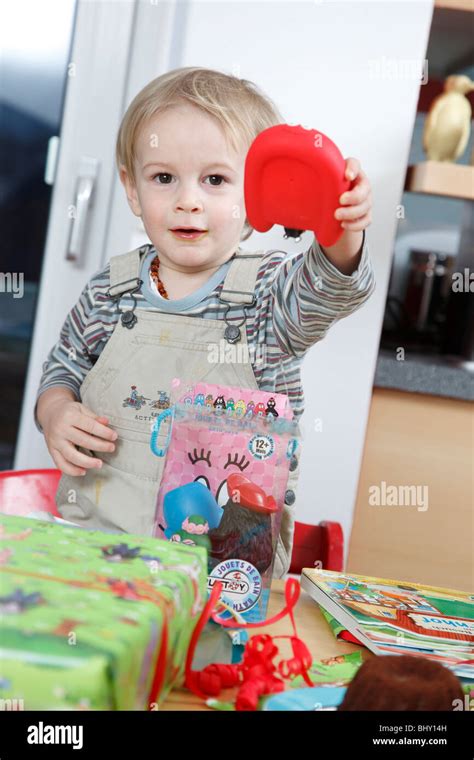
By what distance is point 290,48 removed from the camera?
140 centimetres

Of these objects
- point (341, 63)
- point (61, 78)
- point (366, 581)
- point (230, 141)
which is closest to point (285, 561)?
point (366, 581)

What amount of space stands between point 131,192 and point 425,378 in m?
0.64

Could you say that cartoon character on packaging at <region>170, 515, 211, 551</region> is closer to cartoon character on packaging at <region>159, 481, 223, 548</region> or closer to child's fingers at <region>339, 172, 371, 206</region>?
cartoon character on packaging at <region>159, 481, 223, 548</region>

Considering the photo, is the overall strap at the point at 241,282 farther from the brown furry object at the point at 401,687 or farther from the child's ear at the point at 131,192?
the brown furry object at the point at 401,687

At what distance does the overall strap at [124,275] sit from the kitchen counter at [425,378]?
58 cm

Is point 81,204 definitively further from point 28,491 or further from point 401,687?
point 401,687

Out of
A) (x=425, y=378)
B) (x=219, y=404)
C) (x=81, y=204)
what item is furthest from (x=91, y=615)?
(x=81, y=204)

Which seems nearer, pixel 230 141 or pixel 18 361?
pixel 230 141

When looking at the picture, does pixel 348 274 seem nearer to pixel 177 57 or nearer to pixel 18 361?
pixel 177 57

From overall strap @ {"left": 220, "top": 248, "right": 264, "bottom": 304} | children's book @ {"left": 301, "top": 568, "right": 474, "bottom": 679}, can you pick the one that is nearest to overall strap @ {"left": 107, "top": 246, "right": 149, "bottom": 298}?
overall strap @ {"left": 220, "top": 248, "right": 264, "bottom": 304}

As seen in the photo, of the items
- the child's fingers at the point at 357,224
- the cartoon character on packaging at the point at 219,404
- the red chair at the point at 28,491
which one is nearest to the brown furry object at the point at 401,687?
the cartoon character on packaging at the point at 219,404

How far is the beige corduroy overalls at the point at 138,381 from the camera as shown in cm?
90

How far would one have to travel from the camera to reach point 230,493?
0.53 metres

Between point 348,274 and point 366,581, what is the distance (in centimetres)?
29
